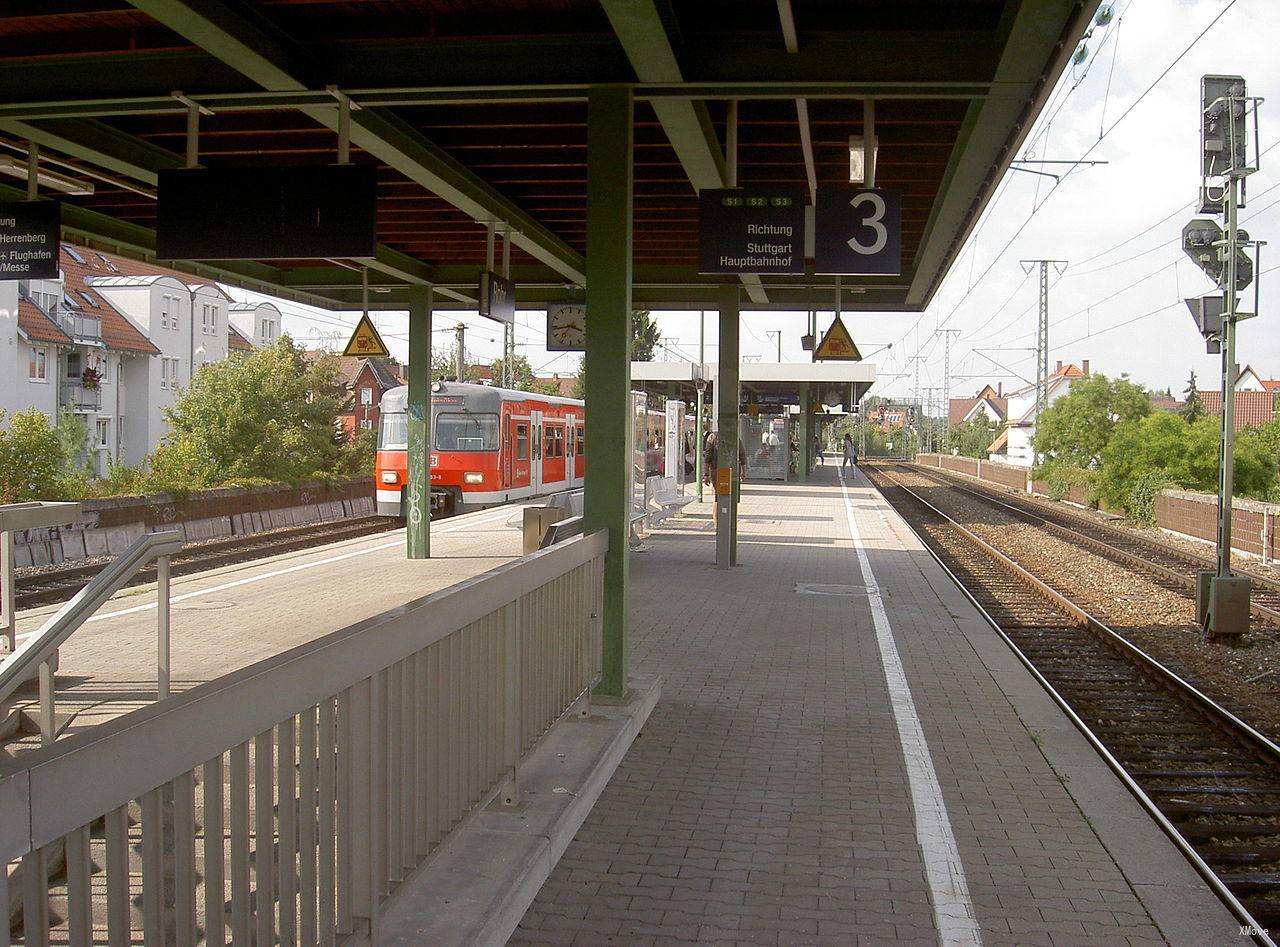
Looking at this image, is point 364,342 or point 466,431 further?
point 466,431

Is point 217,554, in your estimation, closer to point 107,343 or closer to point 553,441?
point 553,441

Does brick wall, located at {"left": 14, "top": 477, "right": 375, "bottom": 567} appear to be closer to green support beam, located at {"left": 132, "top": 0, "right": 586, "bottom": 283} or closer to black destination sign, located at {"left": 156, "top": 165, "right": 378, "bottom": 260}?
green support beam, located at {"left": 132, "top": 0, "right": 586, "bottom": 283}

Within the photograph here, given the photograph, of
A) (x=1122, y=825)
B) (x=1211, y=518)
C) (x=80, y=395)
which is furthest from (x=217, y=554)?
(x=80, y=395)

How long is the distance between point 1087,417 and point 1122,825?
116ft

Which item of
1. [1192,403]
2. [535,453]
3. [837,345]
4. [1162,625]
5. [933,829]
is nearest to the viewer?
[933,829]

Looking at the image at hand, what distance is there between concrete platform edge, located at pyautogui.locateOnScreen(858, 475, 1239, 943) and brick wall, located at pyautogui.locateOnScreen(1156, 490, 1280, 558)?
11.8m

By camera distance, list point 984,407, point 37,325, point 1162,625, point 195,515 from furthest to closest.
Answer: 1. point 984,407
2. point 37,325
3. point 195,515
4. point 1162,625

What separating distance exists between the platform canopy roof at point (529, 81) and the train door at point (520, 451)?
13969 mm

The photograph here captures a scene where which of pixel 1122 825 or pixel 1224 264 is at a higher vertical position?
pixel 1224 264

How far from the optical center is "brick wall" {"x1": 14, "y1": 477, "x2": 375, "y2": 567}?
15648 millimetres

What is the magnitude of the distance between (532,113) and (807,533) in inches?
604

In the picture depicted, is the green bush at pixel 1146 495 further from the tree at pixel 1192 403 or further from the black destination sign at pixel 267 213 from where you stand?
the tree at pixel 1192 403

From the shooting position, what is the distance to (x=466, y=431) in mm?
22750

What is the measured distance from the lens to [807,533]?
22281mm
